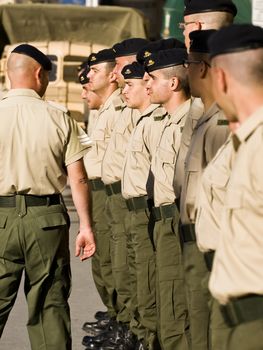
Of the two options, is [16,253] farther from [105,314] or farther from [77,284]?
[77,284]

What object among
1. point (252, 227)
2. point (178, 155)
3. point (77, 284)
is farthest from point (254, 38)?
point (77, 284)

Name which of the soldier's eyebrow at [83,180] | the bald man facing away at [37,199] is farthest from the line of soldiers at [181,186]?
the bald man facing away at [37,199]

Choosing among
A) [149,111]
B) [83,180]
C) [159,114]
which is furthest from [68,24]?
[83,180]

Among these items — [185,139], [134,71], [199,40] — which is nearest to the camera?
[199,40]

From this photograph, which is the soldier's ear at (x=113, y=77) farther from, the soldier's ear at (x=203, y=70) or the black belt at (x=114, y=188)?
the soldier's ear at (x=203, y=70)

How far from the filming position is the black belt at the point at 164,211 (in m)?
8.50

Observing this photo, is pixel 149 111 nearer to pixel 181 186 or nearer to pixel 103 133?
pixel 103 133

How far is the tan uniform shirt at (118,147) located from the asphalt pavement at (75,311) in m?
1.25

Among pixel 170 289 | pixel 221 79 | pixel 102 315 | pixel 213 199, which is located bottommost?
pixel 102 315

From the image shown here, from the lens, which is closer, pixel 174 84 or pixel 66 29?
pixel 174 84

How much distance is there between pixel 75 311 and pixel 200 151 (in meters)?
4.60

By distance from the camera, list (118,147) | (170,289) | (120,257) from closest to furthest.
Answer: (170,289)
(120,257)
(118,147)

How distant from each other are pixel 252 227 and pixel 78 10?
19.0 metres

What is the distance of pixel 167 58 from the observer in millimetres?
8797
